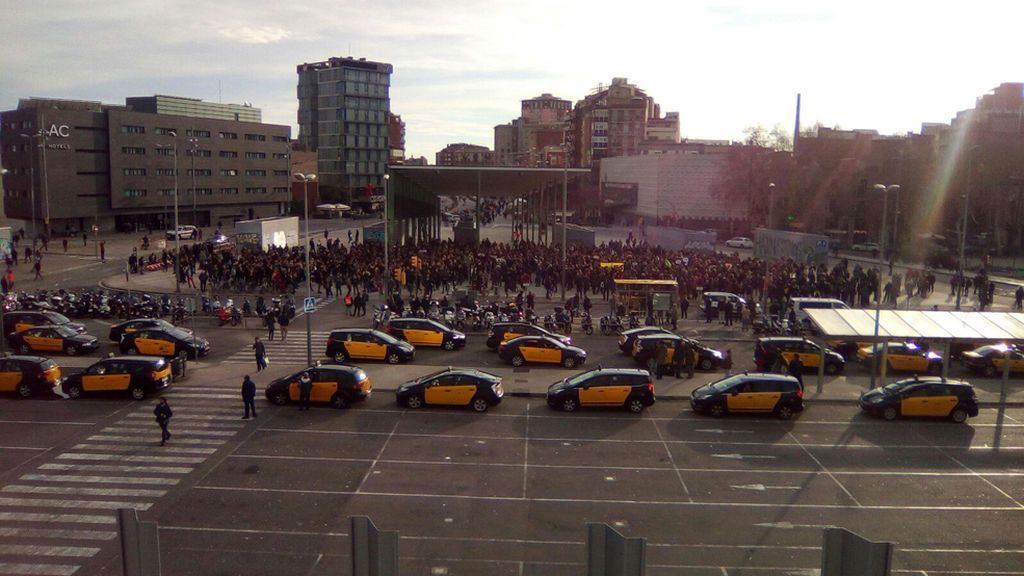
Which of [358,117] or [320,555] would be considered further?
[358,117]

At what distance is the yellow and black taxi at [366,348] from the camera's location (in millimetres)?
26016

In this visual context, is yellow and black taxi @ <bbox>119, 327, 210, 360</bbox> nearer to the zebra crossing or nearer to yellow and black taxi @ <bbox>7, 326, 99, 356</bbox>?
yellow and black taxi @ <bbox>7, 326, 99, 356</bbox>

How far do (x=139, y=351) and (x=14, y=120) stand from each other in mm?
61736

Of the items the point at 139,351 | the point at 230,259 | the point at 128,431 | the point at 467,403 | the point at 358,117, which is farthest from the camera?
the point at 358,117

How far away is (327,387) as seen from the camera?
20.5 m

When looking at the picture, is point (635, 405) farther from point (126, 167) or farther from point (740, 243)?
point (126, 167)

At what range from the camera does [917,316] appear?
891 inches

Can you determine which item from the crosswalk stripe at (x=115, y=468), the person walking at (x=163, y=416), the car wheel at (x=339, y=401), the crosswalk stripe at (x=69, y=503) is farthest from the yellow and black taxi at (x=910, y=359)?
the crosswalk stripe at (x=69, y=503)

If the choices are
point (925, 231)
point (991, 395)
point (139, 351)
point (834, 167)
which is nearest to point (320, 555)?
point (139, 351)

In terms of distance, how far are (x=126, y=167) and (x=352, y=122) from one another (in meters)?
60.8

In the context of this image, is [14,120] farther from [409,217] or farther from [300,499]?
[300,499]

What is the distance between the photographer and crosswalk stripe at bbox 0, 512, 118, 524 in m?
13.4

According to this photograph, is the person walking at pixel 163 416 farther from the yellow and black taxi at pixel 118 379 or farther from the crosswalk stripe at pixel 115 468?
the yellow and black taxi at pixel 118 379

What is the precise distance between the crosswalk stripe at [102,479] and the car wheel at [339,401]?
575 centimetres
